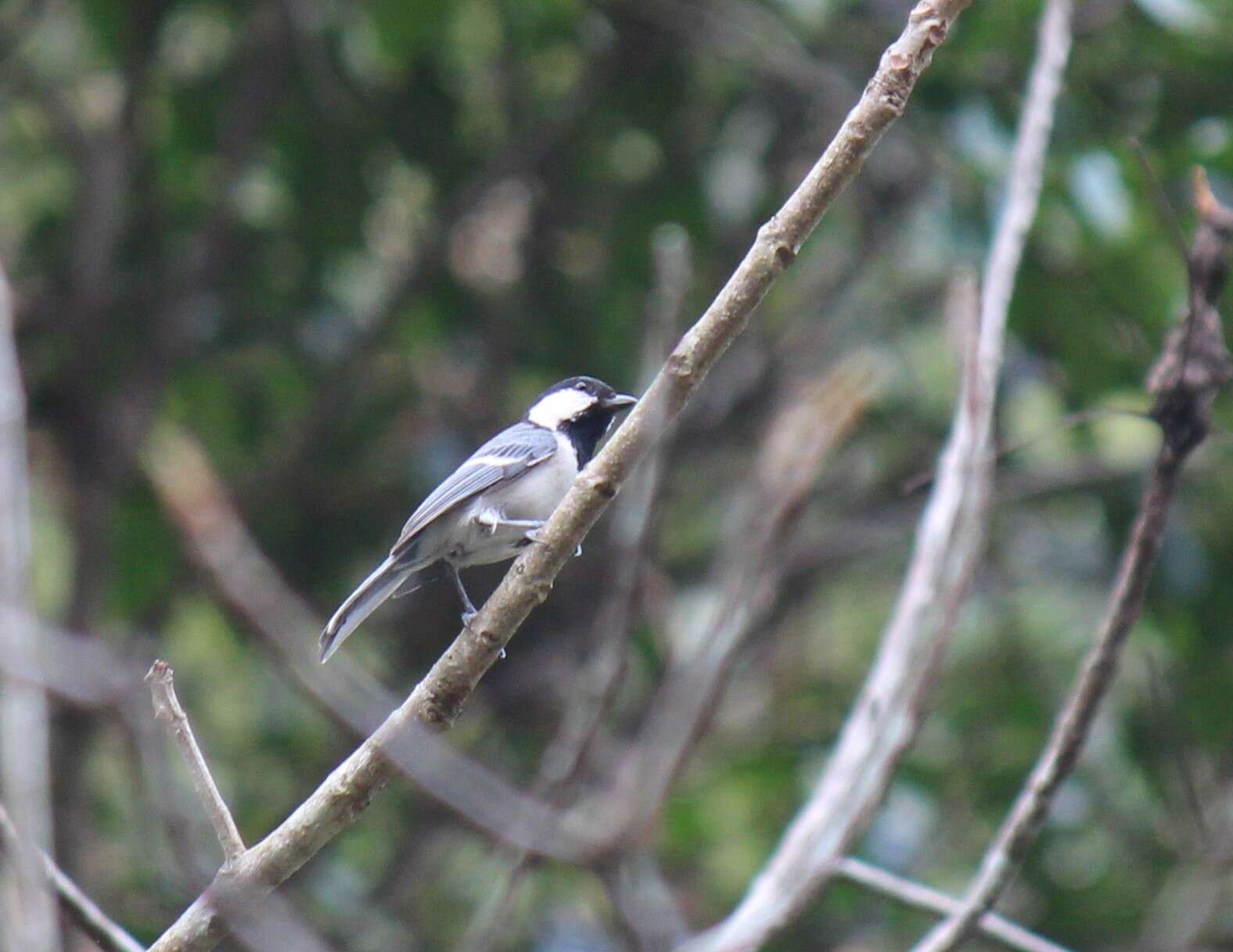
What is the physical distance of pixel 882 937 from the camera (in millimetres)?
5828

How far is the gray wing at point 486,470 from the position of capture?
3934 mm

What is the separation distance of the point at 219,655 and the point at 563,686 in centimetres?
193

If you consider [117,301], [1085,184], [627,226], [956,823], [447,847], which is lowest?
[447,847]

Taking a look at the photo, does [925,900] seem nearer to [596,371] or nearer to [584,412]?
[584,412]

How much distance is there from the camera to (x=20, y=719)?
77.0 inches

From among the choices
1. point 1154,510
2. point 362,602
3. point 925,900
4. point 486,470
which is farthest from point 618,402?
point 1154,510

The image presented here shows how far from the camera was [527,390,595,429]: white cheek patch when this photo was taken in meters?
4.71

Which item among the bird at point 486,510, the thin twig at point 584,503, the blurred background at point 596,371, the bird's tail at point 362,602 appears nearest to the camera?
the thin twig at point 584,503

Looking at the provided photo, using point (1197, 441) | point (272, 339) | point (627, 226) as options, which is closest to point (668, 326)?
point (1197, 441)

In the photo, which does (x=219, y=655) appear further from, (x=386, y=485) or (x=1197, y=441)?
(x=1197, y=441)

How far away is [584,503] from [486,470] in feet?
5.35

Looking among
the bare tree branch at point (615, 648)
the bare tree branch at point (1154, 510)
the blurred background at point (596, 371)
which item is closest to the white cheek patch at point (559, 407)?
the blurred background at point (596, 371)

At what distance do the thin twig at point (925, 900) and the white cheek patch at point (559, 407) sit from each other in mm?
1753

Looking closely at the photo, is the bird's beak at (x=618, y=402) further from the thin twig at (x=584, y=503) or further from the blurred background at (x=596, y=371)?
the thin twig at (x=584, y=503)
